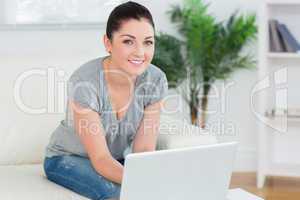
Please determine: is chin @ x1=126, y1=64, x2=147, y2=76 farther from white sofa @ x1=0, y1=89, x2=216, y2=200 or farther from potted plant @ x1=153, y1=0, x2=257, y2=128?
potted plant @ x1=153, y1=0, x2=257, y2=128

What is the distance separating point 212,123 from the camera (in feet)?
12.6

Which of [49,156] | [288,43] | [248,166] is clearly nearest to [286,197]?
[248,166]

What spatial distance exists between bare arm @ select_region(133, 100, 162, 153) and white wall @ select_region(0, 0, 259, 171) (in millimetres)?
441

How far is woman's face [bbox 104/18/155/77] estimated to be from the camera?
6.73ft

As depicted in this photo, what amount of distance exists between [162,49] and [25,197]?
180cm

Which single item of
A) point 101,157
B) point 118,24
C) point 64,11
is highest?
point 64,11

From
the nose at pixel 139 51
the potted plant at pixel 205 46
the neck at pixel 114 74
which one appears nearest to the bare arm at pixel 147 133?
the neck at pixel 114 74

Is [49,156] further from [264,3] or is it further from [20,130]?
[264,3]

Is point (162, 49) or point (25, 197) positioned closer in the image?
point (25, 197)

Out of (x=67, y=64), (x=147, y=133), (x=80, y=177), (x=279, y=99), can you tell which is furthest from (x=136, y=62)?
(x=279, y=99)

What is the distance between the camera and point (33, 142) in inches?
95.8

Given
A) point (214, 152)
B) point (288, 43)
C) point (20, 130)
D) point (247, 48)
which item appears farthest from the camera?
point (247, 48)

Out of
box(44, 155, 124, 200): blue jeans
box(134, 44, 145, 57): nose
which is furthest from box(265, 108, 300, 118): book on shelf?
box(134, 44, 145, 57): nose

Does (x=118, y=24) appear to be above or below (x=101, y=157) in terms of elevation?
above
